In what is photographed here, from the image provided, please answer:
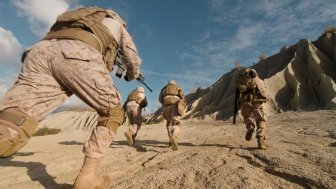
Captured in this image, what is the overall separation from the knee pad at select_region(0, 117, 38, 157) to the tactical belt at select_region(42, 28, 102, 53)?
0.76m

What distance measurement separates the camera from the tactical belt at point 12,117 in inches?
91.7

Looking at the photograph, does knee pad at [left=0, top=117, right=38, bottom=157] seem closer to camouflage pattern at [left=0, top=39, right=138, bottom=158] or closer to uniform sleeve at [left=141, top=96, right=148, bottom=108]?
camouflage pattern at [left=0, top=39, right=138, bottom=158]

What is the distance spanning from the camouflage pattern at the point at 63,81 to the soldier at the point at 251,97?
13.6 ft

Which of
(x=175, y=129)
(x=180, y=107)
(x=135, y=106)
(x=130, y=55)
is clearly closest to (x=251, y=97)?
(x=180, y=107)

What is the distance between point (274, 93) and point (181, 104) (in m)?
16.8

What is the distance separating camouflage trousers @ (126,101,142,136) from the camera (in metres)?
7.89

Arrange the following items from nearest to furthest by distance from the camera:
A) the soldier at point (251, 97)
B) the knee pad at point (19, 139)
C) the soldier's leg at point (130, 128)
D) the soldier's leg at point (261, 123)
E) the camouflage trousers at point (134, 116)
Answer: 1. the knee pad at point (19, 139)
2. the soldier's leg at point (261, 123)
3. the soldier at point (251, 97)
4. the soldier's leg at point (130, 128)
5. the camouflage trousers at point (134, 116)

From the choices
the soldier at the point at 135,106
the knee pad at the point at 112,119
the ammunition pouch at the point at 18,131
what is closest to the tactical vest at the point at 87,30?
the knee pad at the point at 112,119

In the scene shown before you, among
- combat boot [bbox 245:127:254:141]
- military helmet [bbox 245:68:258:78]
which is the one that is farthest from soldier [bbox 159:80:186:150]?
military helmet [bbox 245:68:258:78]

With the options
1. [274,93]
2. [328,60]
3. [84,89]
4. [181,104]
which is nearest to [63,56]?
[84,89]

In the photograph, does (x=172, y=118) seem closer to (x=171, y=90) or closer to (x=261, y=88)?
(x=171, y=90)

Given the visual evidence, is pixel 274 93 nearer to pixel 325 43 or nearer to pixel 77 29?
pixel 325 43

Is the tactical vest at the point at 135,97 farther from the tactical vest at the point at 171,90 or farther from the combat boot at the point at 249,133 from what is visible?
the combat boot at the point at 249,133

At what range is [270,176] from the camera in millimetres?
3305
